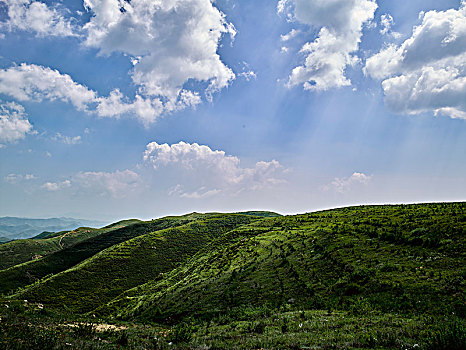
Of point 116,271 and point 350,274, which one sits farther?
point 116,271

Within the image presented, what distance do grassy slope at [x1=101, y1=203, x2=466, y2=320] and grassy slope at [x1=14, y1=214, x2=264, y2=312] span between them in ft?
141

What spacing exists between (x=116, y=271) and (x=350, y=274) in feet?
263

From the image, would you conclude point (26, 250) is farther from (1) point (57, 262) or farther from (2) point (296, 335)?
(2) point (296, 335)

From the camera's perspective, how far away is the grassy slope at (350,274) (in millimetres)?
16094

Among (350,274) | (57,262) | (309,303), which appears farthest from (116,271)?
(350,274)

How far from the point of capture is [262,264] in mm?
32938

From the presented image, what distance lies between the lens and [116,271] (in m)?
78.8

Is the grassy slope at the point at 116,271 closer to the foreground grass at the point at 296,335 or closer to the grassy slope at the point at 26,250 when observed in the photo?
the foreground grass at the point at 296,335

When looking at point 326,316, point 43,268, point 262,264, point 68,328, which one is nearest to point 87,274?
point 43,268

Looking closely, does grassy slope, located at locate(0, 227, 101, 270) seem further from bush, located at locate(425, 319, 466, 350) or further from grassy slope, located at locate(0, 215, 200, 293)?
bush, located at locate(425, 319, 466, 350)

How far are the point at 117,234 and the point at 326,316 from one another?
15978 centimetres

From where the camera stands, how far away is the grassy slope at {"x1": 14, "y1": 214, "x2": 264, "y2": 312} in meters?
64.7

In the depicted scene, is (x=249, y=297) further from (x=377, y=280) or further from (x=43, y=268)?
(x=43, y=268)

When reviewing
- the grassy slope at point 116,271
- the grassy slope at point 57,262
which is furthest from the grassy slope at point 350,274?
the grassy slope at point 57,262
